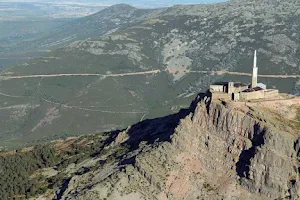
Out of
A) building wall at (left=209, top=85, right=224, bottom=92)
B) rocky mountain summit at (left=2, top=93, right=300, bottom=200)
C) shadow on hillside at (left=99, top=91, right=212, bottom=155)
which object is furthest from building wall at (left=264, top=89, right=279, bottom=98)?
shadow on hillside at (left=99, top=91, right=212, bottom=155)

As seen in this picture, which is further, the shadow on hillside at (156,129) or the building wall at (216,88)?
the shadow on hillside at (156,129)

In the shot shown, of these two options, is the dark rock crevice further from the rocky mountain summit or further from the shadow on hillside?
the shadow on hillside

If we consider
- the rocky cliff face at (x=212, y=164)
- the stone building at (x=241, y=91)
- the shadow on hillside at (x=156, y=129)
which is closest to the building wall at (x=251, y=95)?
the stone building at (x=241, y=91)

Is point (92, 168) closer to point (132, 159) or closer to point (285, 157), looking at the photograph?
point (132, 159)

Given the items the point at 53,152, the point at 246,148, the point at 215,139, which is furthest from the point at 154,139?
the point at 53,152

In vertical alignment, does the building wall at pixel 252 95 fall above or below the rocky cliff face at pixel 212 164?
above

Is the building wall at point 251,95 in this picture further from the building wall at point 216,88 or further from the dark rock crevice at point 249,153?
the dark rock crevice at point 249,153

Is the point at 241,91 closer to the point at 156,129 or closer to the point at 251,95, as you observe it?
the point at 251,95
